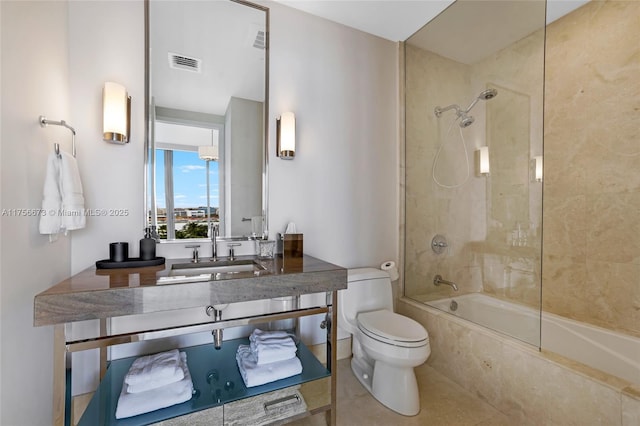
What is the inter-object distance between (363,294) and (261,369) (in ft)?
2.77

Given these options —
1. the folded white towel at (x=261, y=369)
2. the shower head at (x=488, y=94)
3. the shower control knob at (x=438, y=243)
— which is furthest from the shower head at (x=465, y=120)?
the folded white towel at (x=261, y=369)

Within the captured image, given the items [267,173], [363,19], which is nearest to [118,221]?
[267,173]

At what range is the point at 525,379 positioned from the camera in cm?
148

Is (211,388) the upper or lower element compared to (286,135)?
lower

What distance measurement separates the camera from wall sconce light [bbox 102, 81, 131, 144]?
1410 mm

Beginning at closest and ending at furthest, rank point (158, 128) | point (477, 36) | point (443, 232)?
1. point (158, 128)
2. point (477, 36)
3. point (443, 232)

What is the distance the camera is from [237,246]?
1.77 m

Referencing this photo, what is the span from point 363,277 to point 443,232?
0.79m

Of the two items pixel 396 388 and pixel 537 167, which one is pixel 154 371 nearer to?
pixel 396 388

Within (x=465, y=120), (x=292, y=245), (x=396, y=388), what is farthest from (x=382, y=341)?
(x=465, y=120)

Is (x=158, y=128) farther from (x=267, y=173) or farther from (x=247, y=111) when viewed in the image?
(x=267, y=173)

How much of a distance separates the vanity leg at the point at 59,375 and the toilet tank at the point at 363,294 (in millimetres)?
1377

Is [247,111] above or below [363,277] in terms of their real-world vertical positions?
above

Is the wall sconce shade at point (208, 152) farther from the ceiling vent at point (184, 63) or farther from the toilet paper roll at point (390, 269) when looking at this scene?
the toilet paper roll at point (390, 269)
